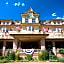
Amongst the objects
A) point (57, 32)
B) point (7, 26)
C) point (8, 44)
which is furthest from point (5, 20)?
point (57, 32)

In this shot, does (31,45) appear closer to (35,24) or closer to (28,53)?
(35,24)

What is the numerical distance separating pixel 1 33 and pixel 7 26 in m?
2.90

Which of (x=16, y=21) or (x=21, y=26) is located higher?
(x=16, y=21)

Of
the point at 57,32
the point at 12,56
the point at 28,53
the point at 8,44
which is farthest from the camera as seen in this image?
the point at 57,32

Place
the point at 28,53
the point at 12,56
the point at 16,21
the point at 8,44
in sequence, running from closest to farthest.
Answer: the point at 12,56, the point at 28,53, the point at 8,44, the point at 16,21

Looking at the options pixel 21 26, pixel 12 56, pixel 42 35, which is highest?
pixel 21 26

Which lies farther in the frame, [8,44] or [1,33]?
[1,33]

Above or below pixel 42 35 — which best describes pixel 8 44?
below

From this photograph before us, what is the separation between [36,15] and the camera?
33.3 metres

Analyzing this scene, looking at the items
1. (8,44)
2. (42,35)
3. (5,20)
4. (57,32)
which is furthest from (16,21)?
(42,35)

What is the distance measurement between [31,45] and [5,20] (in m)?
11.8

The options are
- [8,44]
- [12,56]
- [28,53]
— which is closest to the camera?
[12,56]

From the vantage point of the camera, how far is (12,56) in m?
18.6

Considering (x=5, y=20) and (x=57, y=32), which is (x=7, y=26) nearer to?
(x=5, y=20)
